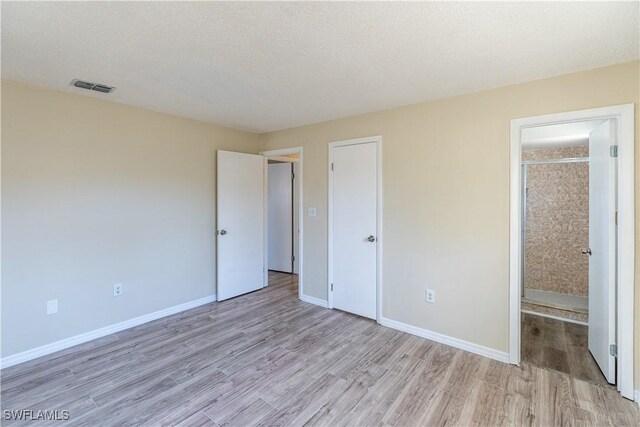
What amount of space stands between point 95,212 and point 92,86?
117 centimetres

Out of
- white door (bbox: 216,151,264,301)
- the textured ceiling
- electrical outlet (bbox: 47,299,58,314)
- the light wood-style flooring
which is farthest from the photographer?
white door (bbox: 216,151,264,301)

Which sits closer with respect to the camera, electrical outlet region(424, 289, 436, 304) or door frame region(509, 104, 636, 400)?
door frame region(509, 104, 636, 400)

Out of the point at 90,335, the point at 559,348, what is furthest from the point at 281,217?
the point at 559,348

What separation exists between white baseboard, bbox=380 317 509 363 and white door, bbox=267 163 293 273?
2692 mm

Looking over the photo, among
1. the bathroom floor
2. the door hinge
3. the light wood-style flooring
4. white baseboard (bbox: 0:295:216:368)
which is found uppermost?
the door hinge

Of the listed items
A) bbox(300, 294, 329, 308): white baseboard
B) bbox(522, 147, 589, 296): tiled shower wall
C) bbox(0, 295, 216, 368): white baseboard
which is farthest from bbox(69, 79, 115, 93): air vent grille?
bbox(522, 147, 589, 296): tiled shower wall

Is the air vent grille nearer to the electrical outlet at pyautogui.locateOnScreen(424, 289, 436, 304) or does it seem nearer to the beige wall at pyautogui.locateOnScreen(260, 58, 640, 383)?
the beige wall at pyautogui.locateOnScreen(260, 58, 640, 383)

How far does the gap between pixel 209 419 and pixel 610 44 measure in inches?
135

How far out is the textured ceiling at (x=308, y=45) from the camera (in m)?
1.55

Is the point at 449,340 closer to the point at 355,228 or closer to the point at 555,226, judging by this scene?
the point at 355,228

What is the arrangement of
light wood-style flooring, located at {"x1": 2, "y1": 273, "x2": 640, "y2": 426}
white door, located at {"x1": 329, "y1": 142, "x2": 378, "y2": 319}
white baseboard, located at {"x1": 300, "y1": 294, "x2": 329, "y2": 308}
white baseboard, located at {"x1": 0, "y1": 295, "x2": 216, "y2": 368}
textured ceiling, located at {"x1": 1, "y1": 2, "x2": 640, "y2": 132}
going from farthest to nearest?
white baseboard, located at {"x1": 300, "y1": 294, "x2": 329, "y2": 308}
white door, located at {"x1": 329, "y1": 142, "x2": 378, "y2": 319}
white baseboard, located at {"x1": 0, "y1": 295, "x2": 216, "y2": 368}
light wood-style flooring, located at {"x1": 2, "y1": 273, "x2": 640, "y2": 426}
textured ceiling, located at {"x1": 1, "y1": 2, "x2": 640, "y2": 132}

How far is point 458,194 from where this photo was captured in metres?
2.76

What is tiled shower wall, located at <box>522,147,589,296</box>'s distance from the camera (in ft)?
13.1

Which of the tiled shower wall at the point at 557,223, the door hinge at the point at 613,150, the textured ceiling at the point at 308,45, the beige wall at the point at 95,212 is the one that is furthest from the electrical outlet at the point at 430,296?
the beige wall at the point at 95,212
